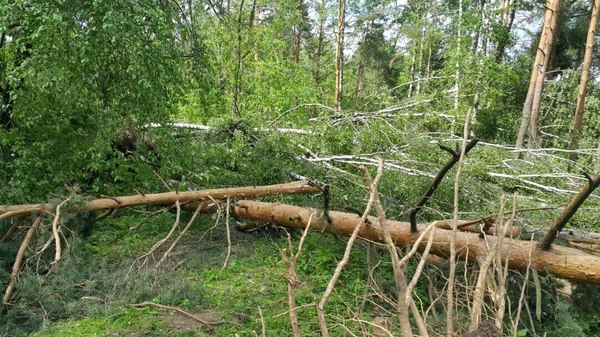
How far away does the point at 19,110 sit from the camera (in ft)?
16.3

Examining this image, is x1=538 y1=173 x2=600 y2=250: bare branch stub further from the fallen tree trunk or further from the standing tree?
the standing tree

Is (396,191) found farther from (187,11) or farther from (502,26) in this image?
(502,26)

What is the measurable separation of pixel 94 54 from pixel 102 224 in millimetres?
2720

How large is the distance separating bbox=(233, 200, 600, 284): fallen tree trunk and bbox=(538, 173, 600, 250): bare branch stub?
105 millimetres

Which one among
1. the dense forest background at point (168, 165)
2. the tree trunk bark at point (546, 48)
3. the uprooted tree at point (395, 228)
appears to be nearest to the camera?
the uprooted tree at point (395, 228)

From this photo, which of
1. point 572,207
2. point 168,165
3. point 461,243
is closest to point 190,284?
point 168,165

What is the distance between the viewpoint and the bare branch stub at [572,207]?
7.50ft

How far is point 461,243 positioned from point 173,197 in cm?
329

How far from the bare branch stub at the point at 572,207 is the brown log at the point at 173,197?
9.41ft

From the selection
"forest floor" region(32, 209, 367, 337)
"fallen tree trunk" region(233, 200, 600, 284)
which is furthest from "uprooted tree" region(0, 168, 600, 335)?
"forest floor" region(32, 209, 367, 337)

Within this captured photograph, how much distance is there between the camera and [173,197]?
532cm

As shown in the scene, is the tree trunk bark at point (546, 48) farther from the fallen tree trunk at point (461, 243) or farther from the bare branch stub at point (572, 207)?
the bare branch stub at point (572, 207)

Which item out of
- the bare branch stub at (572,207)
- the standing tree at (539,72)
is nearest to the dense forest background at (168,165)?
the bare branch stub at (572,207)

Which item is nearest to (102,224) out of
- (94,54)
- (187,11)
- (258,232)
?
(258,232)
